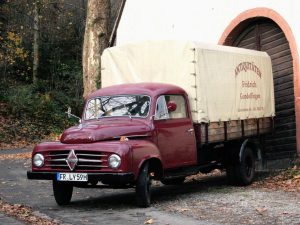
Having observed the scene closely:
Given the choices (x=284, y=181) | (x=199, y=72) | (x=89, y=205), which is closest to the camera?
(x=89, y=205)

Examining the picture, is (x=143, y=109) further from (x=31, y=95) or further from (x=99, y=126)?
(x=31, y=95)

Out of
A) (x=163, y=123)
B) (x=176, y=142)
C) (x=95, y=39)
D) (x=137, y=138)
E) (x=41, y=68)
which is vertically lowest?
(x=176, y=142)

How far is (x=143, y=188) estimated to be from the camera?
369 inches

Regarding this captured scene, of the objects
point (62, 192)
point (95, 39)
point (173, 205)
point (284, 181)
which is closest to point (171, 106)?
point (173, 205)

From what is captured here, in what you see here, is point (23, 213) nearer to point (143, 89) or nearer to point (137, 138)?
point (137, 138)

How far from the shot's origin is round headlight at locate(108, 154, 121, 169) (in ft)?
29.9

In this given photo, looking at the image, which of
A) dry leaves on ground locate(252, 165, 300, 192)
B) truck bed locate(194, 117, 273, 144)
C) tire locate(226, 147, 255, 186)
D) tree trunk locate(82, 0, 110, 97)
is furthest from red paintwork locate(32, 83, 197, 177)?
tree trunk locate(82, 0, 110, 97)

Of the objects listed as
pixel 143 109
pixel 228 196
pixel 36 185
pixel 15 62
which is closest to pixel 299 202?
pixel 228 196

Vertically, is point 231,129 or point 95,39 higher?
point 95,39

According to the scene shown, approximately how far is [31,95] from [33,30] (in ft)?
14.2

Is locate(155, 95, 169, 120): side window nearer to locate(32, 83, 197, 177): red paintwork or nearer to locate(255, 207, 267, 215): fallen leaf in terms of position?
locate(32, 83, 197, 177): red paintwork

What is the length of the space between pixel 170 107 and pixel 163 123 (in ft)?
1.15

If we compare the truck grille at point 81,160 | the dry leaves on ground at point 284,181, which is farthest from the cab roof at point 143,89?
the dry leaves on ground at point 284,181

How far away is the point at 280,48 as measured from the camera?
15.7 meters
